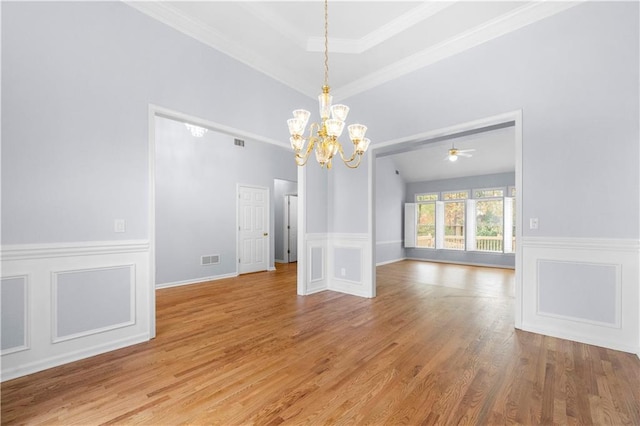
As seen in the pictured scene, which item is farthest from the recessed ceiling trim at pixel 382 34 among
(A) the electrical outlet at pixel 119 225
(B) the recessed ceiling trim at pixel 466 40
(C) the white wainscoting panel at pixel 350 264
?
(A) the electrical outlet at pixel 119 225

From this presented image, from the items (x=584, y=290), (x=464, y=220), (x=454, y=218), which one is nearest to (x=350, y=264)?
(x=584, y=290)

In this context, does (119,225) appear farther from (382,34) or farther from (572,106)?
(572,106)

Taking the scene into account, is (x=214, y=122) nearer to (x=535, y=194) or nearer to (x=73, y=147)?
(x=73, y=147)

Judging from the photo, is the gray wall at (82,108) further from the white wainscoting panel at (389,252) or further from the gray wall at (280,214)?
the white wainscoting panel at (389,252)

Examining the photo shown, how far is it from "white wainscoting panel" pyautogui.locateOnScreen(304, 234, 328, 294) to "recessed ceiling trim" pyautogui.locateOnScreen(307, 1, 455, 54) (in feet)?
9.33

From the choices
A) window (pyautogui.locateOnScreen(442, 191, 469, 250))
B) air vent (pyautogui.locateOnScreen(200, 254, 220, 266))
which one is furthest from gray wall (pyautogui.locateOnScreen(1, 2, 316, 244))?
window (pyautogui.locateOnScreen(442, 191, 469, 250))

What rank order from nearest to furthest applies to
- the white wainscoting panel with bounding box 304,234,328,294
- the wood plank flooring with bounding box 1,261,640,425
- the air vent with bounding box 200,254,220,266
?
the wood plank flooring with bounding box 1,261,640,425
the white wainscoting panel with bounding box 304,234,328,294
the air vent with bounding box 200,254,220,266

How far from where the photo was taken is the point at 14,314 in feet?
7.35

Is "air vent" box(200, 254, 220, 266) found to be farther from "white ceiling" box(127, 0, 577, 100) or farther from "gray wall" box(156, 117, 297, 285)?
"white ceiling" box(127, 0, 577, 100)

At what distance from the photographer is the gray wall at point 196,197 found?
5500mm

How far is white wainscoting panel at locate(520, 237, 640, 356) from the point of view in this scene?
104 inches

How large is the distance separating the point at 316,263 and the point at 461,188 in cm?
622

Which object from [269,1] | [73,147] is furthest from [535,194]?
[73,147]

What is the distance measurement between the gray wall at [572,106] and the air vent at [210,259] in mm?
5323
